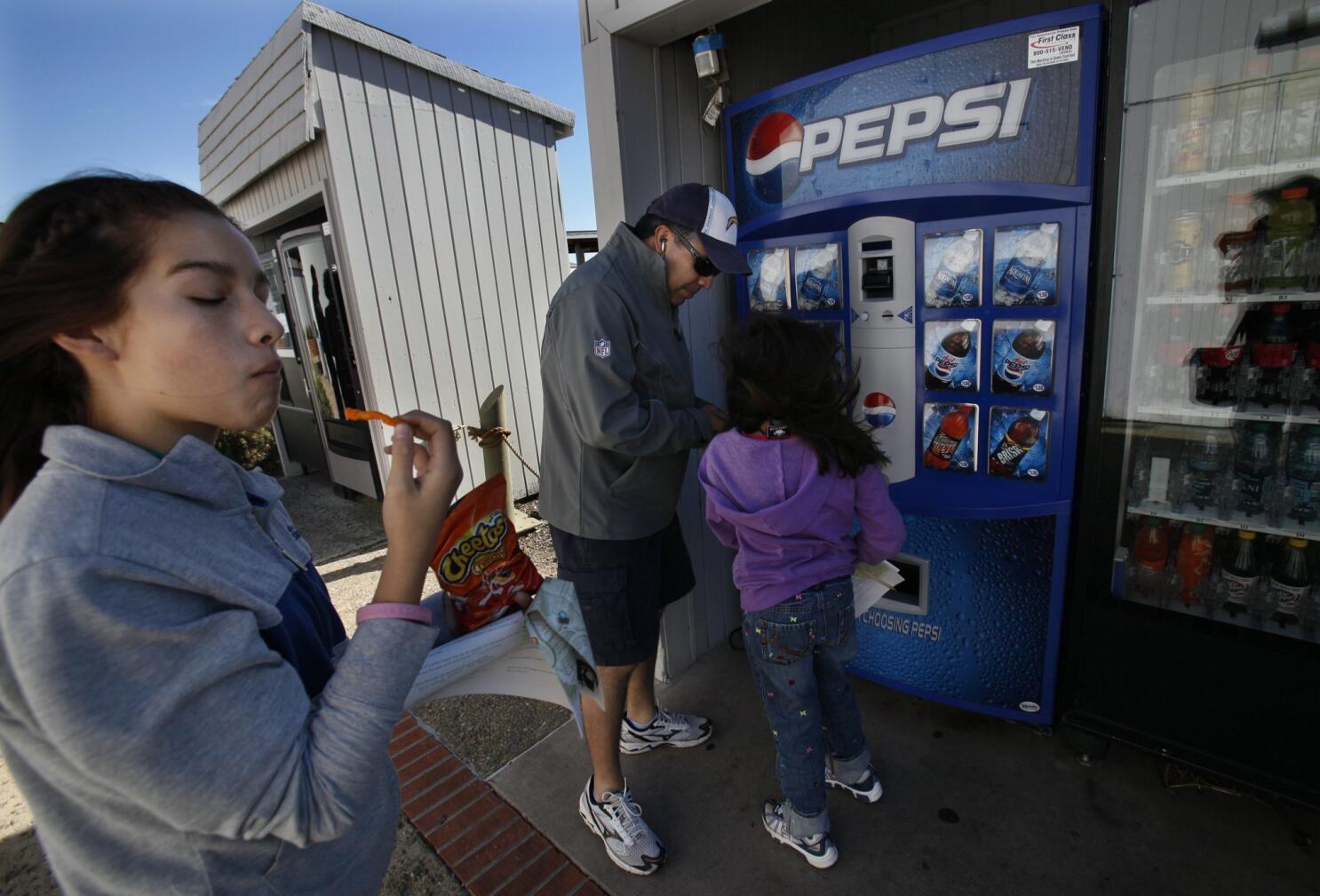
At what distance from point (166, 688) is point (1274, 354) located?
2.52m

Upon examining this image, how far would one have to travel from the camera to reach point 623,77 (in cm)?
222

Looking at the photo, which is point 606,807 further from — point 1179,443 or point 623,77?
point 623,77

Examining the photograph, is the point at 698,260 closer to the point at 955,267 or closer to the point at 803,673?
the point at 955,267

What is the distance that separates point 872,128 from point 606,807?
2207 mm

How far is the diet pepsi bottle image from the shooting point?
1883 millimetres

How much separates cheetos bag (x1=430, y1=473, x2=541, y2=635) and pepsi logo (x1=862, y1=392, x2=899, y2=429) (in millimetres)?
1403

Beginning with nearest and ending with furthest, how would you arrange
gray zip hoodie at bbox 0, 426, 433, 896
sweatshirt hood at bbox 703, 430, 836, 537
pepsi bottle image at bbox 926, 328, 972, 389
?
gray zip hoodie at bbox 0, 426, 433, 896
sweatshirt hood at bbox 703, 430, 836, 537
pepsi bottle image at bbox 926, 328, 972, 389

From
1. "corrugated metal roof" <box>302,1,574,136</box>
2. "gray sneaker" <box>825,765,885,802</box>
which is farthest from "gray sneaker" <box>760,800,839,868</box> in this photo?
"corrugated metal roof" <box>302,1,574,136</box>

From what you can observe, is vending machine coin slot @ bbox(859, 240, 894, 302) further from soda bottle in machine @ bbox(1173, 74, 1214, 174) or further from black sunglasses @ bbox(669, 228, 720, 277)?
soda bottle in machine @ bbox(1173, 74, 1214, 174)

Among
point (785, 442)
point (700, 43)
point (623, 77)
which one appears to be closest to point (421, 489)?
point (785, 442)

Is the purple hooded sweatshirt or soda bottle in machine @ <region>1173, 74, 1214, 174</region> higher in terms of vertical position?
soda bottle in machine @ <region>1173, 74, 1214, 174</region>

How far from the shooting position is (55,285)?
69 centimetres

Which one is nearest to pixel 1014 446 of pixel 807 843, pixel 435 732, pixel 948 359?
pixel 948 359

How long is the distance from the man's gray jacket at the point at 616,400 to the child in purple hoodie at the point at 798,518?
16cm
